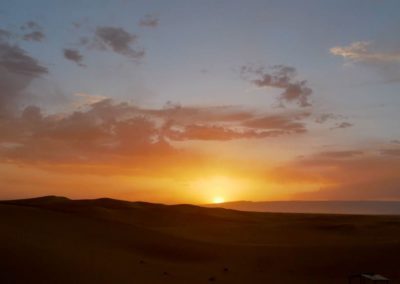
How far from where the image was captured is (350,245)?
27641 mm

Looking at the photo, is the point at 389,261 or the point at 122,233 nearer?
the point at 389,261

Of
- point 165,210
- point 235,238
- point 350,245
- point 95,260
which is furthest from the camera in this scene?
point 165,210

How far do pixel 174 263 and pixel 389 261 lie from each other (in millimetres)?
10008

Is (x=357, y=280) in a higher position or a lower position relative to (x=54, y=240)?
lower

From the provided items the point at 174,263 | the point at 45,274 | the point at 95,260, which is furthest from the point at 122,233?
the point at 45,274

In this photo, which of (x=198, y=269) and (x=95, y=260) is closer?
(x=95, y=260)

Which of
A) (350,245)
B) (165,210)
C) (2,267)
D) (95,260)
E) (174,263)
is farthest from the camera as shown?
(165,210)

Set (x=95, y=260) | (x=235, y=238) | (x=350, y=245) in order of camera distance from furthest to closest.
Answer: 1. (x=235, y=238)
2. (x=350, y=245)
3. (x=95, y=260)

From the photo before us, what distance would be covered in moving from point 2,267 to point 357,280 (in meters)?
14.0

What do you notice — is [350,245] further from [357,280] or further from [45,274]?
[45,274]

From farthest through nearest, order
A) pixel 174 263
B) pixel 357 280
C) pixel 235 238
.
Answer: pixel 235 238, pixel 174 263, pixel 357 280

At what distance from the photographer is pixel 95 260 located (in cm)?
1988

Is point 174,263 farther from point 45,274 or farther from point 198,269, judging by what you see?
point 45,274

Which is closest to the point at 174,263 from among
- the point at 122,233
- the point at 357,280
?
the point at 122,233
